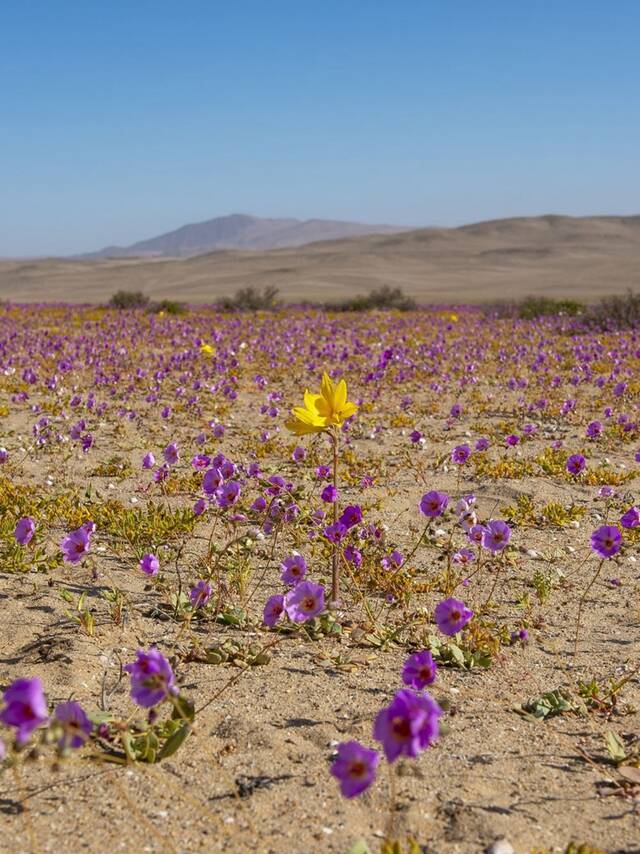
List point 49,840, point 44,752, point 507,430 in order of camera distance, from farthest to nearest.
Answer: point 507,430
point 44,752
point 49,840

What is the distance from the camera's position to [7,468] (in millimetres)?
7309

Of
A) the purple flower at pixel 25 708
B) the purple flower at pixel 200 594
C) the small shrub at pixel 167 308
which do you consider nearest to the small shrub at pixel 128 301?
the small shrub at pixel 167 308

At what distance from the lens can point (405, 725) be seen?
1.98 m

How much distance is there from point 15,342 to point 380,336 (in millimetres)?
8003

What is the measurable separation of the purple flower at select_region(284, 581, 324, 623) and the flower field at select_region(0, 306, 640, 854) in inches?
0.5

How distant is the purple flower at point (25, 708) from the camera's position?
72.6 inches

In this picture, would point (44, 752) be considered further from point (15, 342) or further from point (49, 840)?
point (15, 342)

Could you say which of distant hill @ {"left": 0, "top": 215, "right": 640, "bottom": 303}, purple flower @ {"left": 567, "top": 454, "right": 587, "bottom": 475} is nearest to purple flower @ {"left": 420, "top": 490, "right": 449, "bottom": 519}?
purple flower @ {"left": 567, "top": 454, "right": 587, "bottom": 475}

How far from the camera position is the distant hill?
57.2 meters

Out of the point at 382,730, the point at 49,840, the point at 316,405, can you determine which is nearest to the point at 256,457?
the point at 316,405

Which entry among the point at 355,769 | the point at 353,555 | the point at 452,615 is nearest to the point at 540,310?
the point at 353,555

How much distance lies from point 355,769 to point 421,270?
84.4 metres

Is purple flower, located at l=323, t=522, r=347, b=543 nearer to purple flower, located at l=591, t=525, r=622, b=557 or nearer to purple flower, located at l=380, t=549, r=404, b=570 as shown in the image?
purple flower, located at l=380, t=549, r=404, b=570

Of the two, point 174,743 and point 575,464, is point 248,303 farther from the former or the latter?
point 174,743
